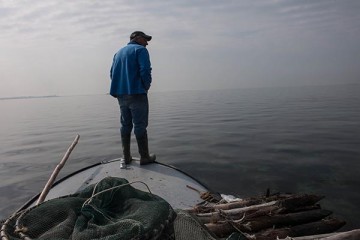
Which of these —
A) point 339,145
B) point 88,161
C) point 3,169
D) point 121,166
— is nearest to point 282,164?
point 339,145

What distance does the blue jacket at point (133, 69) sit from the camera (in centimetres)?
665

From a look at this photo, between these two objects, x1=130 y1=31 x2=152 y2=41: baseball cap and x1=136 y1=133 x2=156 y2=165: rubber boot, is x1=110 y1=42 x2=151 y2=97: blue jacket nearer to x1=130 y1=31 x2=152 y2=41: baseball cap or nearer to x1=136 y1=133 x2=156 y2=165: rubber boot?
x1=130 y1=31 x2=152 y2=41: baseball cap

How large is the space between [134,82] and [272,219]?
14.1ft

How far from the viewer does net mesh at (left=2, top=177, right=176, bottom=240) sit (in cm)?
266

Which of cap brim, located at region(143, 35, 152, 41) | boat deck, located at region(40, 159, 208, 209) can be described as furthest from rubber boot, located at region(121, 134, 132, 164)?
cap brim, located at region(143, 35, 152, 41)

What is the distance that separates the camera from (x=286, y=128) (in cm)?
1981

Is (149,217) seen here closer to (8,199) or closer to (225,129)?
(8,199)

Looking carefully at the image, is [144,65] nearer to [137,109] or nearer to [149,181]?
[137,109]

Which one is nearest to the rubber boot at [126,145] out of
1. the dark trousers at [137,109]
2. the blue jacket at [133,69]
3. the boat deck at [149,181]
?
the boat deck at [149,181]

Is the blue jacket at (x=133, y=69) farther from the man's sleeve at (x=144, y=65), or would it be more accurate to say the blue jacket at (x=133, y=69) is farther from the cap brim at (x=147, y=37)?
the cap brim at (x=147, y=37)

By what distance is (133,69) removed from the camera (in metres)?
6.78

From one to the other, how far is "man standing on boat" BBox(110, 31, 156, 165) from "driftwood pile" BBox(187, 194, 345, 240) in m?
3.11

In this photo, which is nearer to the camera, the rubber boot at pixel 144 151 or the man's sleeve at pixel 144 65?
the man's sleeve at pixel 144 65

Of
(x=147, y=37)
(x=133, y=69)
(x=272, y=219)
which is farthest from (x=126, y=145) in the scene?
(x=272, y=219)
